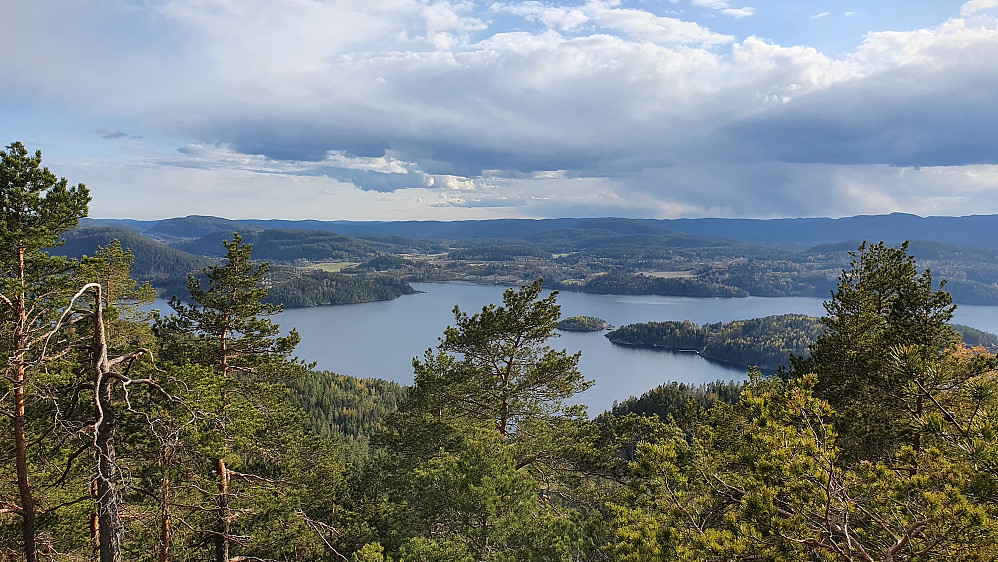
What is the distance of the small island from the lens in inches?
4476

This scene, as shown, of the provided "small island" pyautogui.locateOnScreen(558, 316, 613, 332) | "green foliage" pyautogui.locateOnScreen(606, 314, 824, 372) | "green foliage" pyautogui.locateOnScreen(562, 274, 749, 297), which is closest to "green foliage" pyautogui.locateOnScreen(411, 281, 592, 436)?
"green foliage" pyautogui.locateOnScreen(606, 314, 824, 372)

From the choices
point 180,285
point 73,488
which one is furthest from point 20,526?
point 180,285

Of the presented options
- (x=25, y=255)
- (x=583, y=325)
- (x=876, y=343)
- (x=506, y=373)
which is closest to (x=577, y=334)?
(x=583, y=325)

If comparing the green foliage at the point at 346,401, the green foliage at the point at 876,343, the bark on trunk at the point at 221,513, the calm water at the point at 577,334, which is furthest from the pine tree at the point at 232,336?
the green foliage at the point at 346,401

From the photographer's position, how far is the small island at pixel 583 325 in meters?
114

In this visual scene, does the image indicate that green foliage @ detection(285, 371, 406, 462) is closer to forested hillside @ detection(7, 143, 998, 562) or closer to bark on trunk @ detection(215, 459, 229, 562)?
forested hillside @ detection(7, 143, 998, 562)

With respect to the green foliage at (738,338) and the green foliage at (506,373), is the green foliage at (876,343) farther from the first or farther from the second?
the green foliage at (738,338)

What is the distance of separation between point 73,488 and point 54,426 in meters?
8.15

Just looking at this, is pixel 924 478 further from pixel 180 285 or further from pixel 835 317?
pixel 180 285

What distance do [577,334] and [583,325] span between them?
4976 millimetres

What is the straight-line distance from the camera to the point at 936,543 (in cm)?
329

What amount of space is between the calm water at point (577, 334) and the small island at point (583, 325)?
11.6 ft

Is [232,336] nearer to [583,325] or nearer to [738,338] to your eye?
[738,338]

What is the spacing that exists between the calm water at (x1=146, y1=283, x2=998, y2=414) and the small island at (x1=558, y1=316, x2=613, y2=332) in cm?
353
